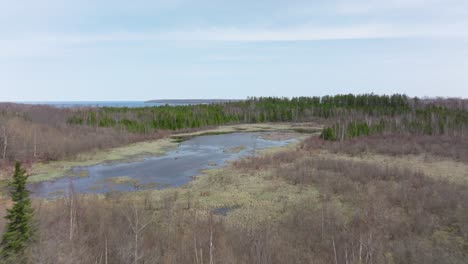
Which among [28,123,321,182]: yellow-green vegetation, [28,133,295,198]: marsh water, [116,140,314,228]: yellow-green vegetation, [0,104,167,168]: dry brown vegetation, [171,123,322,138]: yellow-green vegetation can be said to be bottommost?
[28,133,295,198]: marsh water

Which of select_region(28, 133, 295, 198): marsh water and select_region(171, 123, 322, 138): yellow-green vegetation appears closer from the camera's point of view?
select_region(28, 133, 295, 198): marsh water

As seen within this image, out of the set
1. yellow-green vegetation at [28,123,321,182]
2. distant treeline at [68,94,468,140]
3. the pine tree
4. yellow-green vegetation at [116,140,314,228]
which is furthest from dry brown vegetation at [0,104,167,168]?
the pine tree

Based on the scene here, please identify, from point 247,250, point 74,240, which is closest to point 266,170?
point 247,250

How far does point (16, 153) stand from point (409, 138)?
33.6 m

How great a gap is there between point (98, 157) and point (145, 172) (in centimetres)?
742

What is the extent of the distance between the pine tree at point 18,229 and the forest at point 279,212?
0.50 ft

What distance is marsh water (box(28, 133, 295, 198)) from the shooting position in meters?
17.6

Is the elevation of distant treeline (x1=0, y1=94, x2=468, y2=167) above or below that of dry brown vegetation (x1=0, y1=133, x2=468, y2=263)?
above

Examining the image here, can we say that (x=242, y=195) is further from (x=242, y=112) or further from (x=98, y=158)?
(x=242, y=112)

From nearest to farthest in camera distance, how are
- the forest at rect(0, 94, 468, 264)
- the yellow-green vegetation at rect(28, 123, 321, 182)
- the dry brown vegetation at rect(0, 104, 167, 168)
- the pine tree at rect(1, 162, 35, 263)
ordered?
1. the pine tree at rect(1, 162, 35, 263)
2. the forest at rect(0, 94, 468, 264)
3. the yellow-green vegetation at rect(28, 123, 321, 182)
4. the dry brown vegetation at rect(0, 104, 167, 168)

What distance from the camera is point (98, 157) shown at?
88.7 ft

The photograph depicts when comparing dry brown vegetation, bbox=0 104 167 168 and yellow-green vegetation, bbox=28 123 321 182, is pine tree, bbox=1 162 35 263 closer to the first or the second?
yellow-green vegetation, bbox=28 123 321 182

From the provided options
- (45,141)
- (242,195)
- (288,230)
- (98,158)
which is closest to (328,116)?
(98,158)

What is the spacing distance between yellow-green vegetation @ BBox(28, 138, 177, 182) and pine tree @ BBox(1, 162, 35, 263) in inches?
533
